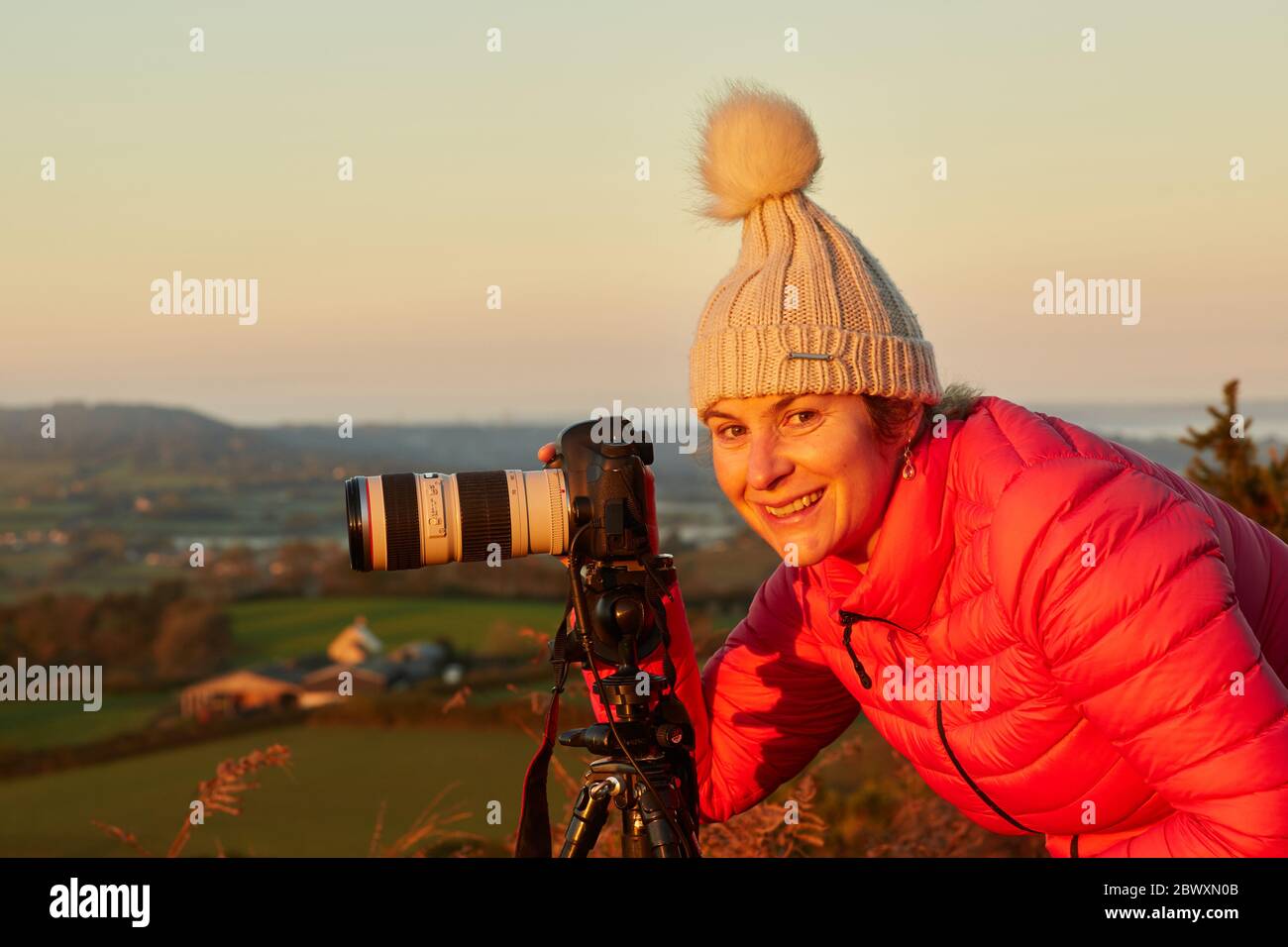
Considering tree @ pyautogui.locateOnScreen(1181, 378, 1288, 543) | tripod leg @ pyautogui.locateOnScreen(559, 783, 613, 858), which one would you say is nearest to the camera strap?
tripod leg @ pyautogui.locateOnScreen(559, 783, 613, 858)

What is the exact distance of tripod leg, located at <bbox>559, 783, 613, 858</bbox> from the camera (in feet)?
9.13

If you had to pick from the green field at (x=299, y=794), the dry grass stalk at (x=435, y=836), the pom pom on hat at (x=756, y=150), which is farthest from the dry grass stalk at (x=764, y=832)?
the pom pom on hat at (x=756, y=150)

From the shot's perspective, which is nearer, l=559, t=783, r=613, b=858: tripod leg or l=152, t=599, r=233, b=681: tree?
l=559, t=783, r=613, b=858: tripod leg

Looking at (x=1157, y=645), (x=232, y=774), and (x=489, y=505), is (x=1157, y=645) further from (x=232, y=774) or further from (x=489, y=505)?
(x=232, y=774)

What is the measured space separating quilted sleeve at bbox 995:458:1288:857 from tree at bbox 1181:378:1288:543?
2.93 m

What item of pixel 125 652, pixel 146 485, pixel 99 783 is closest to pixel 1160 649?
pixel 99 783

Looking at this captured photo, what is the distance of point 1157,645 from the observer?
7.38 feet

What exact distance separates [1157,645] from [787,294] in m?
1.01

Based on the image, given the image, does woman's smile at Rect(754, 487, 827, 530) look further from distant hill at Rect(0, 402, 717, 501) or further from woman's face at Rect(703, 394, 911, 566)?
distant hill at Rect(0, 402, 717, 501)

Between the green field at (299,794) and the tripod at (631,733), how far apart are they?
1276 mm

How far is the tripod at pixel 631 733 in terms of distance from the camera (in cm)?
276

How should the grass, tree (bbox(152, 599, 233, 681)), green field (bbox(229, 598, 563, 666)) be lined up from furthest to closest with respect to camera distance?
tree (bbox(152, 599, 233, 681)), the grass, green field (bbox(229, 598, 563, 666))

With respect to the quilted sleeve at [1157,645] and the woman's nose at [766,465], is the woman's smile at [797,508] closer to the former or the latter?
the woman's nose at [766,465]
